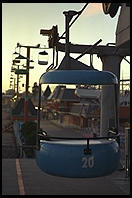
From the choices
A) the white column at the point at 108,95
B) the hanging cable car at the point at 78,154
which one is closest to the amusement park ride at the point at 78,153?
the hanging cable car at the point at 78,154

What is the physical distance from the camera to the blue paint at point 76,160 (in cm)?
522

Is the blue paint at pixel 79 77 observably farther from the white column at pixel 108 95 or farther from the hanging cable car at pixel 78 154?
the white column at pixel 108 95

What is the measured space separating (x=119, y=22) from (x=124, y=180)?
349 cm

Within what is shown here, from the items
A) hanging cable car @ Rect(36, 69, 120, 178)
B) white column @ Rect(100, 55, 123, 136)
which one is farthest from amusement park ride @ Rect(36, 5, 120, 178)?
white column @ Rect(100, 55, 123, 136)

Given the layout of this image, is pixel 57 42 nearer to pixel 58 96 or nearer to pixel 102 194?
pixel 102 194

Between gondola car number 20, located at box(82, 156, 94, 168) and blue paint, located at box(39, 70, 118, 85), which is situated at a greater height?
blue paint, located at box(39, 70, 118, 85)

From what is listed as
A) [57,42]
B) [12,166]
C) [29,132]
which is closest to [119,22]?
[57,42]

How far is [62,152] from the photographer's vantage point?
527cm

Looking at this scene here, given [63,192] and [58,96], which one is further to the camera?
[58,96]

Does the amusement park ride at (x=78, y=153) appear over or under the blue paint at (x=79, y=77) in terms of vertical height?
under

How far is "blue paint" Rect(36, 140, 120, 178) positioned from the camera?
5223 millimetres

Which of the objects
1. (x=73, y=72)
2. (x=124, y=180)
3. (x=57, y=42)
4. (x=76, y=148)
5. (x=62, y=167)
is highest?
(x=57, y=42)

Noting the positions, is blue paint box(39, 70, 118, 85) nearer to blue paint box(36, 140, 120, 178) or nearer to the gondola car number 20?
blue paint box(36, 140, 120, 178)

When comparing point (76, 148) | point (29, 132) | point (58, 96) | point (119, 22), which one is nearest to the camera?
point (76, 148)
